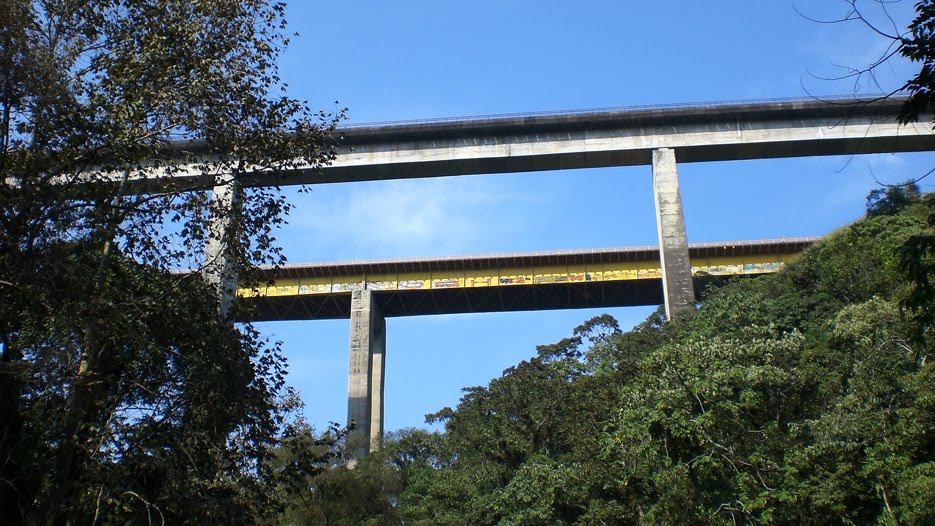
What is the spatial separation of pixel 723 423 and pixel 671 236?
41.7 ft

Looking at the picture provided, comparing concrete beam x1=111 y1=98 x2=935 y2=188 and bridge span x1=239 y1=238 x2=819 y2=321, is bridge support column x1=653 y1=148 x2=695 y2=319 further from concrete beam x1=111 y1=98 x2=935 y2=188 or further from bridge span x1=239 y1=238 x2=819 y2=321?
bridge span x1=239 y1=238 x2=819 y2=321

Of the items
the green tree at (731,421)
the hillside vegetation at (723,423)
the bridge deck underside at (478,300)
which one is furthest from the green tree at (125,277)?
the bridge deck underside at (478,300)

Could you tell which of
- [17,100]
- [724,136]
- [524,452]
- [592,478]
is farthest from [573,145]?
[17,100]

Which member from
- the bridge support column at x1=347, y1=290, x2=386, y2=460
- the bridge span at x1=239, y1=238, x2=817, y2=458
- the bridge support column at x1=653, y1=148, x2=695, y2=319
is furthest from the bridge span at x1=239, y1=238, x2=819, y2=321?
the bridge support column at x1=653, y1=148, x2=695, y2=319

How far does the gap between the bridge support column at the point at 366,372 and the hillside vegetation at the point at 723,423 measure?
9876 mm

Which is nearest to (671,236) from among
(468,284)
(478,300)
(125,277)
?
(468,284)

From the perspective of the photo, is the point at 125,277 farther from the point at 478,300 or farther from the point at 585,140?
the point at 478,300

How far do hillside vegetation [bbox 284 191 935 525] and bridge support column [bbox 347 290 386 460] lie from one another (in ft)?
32.4

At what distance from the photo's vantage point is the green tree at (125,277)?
34.2ft

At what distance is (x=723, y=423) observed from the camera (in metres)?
20.1

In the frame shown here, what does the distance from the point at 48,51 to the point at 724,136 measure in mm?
25997

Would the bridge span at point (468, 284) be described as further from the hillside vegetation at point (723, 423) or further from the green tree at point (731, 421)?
the green tree at point (731, 421)

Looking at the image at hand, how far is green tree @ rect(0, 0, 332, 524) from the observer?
10.4 metres

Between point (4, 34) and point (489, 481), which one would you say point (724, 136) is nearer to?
point (489, 481)
